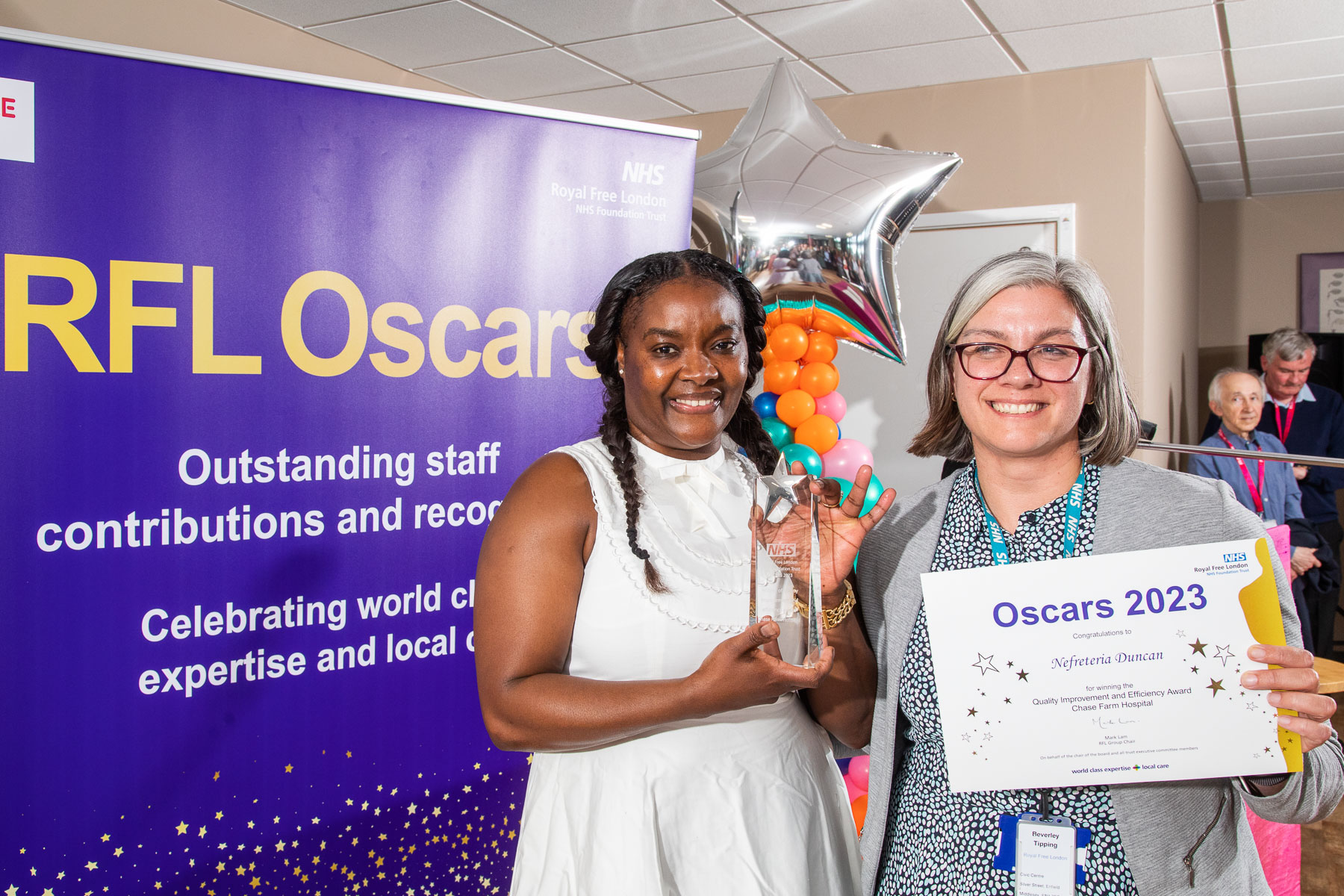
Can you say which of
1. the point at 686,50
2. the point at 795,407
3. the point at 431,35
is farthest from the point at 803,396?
the point at 431,35

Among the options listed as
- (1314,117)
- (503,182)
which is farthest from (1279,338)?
(503,182)

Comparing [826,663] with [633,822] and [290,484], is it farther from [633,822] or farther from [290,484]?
[290,484]

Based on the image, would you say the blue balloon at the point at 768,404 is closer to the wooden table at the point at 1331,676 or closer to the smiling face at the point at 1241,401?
the wooden table at the point at 1331,676

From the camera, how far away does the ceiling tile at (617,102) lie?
16.4 ft

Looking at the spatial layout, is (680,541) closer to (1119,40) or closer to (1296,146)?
(1119,40)

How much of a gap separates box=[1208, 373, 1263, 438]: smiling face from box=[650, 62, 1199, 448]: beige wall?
1.13ft

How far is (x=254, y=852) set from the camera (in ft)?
6.30

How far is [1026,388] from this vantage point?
1.21 meters

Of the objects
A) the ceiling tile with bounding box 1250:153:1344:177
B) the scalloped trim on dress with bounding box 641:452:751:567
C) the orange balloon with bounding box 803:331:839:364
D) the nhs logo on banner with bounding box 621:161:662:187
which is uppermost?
the ceiling tile with bounding box 1250:153:1344:177

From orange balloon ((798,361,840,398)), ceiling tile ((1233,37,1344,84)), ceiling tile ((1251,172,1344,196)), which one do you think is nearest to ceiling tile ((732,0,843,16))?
orange balloon ((798,361,840,398))

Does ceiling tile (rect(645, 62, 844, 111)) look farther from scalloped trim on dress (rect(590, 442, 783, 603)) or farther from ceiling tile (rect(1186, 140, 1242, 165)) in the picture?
scalloped trim on dress (rect(590, 442, 783, 603))

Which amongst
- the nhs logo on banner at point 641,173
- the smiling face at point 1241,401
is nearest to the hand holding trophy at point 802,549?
the nhs logo on banner at point 641,173

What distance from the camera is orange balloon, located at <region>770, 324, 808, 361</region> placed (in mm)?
3104

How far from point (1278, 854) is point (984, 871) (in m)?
1.66
